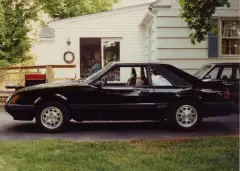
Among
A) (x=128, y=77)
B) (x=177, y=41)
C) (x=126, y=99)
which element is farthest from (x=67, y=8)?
(x=126, y=99)

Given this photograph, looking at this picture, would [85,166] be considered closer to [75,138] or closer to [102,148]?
[102,148]

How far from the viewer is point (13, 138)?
7.57m

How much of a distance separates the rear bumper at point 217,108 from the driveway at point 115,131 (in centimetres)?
36

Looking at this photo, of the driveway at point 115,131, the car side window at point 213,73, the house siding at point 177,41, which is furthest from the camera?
the house siding at point 177,41

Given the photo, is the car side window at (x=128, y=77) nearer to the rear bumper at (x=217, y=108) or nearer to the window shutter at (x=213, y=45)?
the rear bumper at (x=217, y=108)

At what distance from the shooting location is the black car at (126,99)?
8039 millimetres

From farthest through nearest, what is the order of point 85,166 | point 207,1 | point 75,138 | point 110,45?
point 110,45 < point 207,1 < point 75,138 < point 85,166

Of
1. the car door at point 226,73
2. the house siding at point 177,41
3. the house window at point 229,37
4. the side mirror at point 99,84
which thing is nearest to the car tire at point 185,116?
the side mirror at point 99,84

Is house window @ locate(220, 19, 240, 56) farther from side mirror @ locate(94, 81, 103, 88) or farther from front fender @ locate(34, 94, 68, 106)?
front fender @ locate(34, 94, 68, 106)

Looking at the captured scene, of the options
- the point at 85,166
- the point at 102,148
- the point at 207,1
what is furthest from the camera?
the point at 207,1

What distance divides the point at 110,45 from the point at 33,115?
11718mm

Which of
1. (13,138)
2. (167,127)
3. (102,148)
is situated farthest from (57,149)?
(167,127)

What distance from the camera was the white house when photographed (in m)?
14.0

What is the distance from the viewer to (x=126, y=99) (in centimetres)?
814
